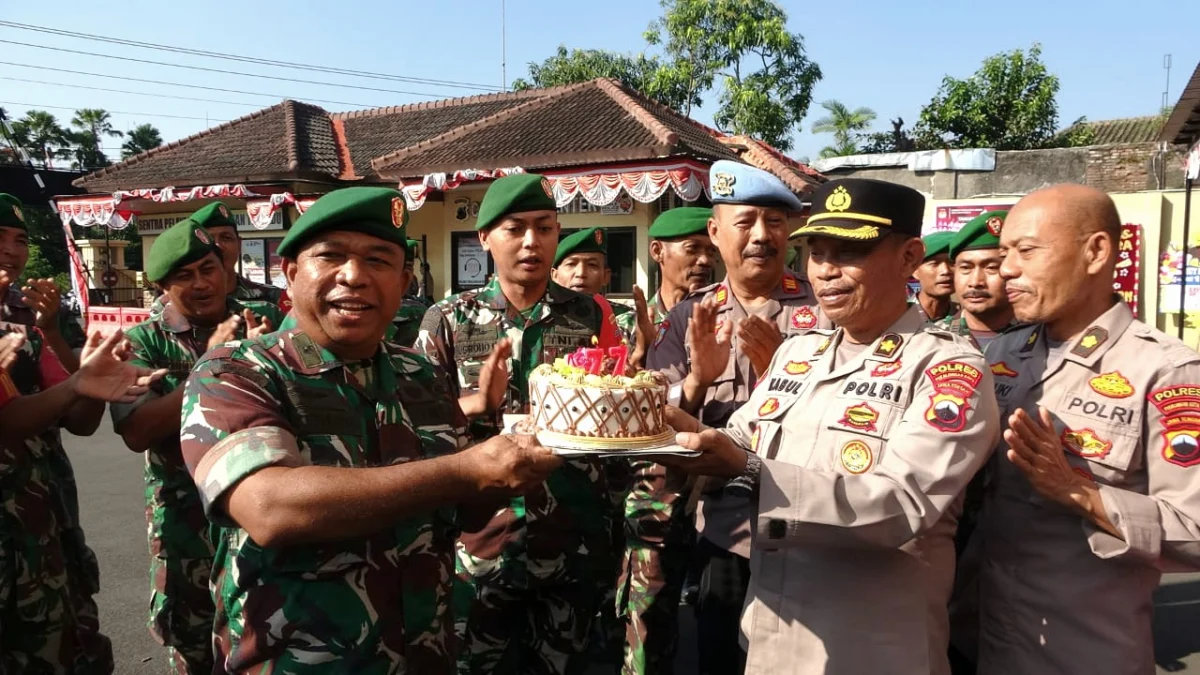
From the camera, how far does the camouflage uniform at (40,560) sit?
3062 millimetres

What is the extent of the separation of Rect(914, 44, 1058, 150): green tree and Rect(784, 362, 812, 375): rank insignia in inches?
864

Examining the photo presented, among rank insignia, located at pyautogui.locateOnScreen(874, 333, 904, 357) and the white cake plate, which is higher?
rank insignia, located at pyautogui.locateOnScreen(874, 333, 904, 357)

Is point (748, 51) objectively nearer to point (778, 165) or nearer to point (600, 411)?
point (778, 165)

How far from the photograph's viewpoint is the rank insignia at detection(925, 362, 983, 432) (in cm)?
185

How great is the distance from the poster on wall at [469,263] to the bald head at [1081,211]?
14.3 metres

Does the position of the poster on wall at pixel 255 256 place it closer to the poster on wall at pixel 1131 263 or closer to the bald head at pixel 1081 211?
the poster on wall at pixel 1131 263

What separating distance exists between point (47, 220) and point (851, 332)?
3791cm

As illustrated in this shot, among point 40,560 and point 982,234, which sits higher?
point 982,234

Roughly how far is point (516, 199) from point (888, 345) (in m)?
1.71

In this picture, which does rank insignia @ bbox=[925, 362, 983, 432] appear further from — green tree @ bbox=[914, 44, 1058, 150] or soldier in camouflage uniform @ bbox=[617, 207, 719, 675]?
green tree @ bbox=[914, 44, 1058, 150]

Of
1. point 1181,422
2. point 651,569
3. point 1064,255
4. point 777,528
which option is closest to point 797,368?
point 777,528

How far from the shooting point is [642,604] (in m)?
3.60

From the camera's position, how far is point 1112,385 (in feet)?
6.79

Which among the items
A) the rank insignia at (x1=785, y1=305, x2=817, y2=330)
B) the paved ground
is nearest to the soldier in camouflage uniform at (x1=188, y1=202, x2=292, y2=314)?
the paved ground
